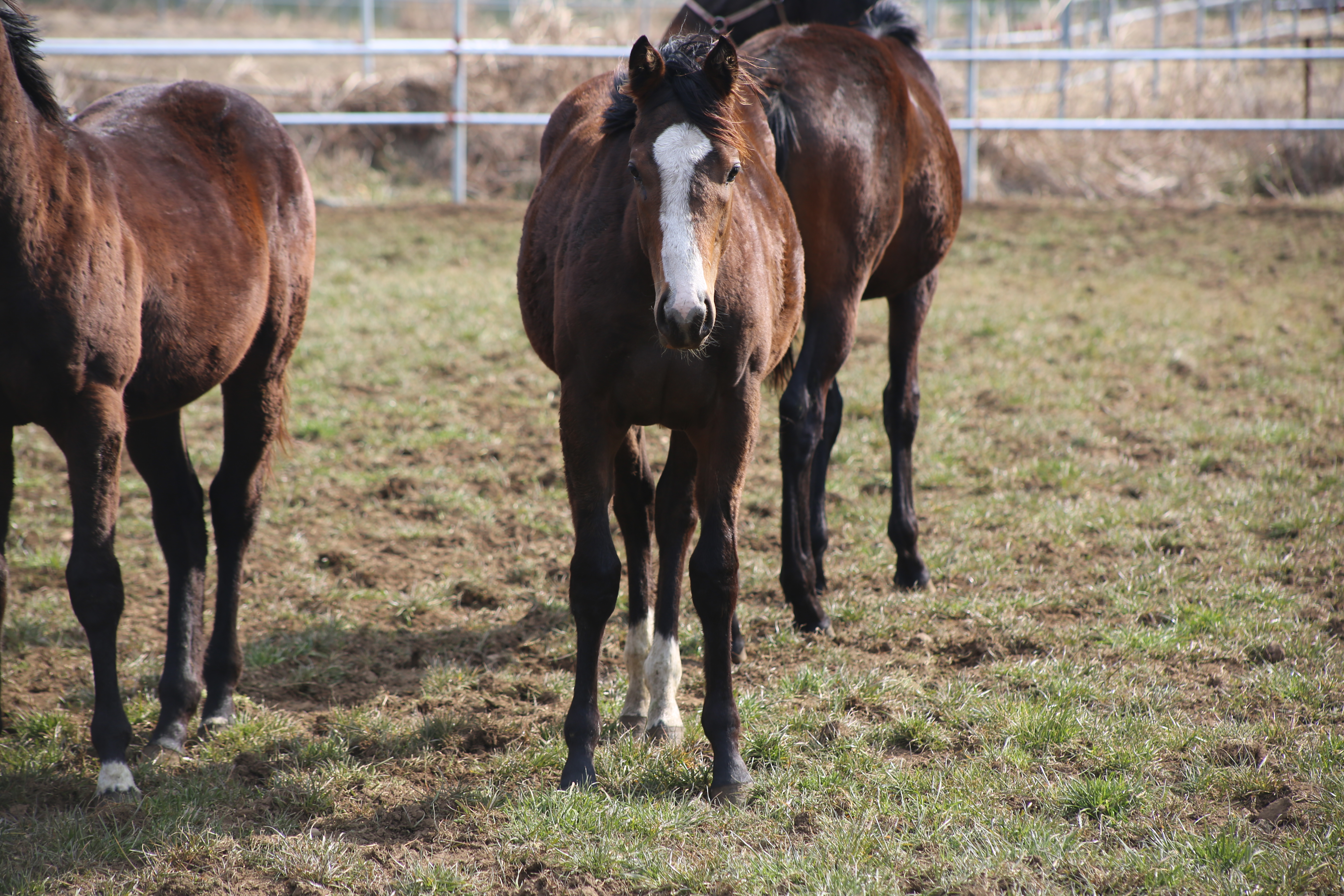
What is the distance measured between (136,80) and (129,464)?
24.8 ft

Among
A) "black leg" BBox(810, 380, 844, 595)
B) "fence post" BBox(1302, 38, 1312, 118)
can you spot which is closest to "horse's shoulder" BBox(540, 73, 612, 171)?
"black leg" BBox(810, 380, 844, 595)

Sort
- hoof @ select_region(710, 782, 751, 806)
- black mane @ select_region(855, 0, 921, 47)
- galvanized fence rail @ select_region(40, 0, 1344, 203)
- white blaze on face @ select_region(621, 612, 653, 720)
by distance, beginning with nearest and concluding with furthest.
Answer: hoof @ select_region(710, 782, 751, 806) → white blaze on face @ select_region(621, 612, 653, 720) → black mane @ select_region(855, 0, 921, 47) → galvanized fence rail @ select_region(40, 0, 1344, 203)

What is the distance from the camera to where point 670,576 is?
3354 millimetres

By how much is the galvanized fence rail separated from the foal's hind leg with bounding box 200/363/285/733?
6917 millimetres

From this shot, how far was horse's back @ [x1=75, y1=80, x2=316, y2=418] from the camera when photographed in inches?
132

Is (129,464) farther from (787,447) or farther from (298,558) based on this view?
(787,447)

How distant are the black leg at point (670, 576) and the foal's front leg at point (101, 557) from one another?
1568mm

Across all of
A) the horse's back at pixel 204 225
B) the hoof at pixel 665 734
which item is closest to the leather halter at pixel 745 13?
the horse's back at pixel 204 225

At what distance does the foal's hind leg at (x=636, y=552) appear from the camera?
11.8 feet

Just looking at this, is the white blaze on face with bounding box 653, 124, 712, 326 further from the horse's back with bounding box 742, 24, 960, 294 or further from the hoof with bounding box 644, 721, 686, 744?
the hoof with bounding box 644, 721, 686, 744

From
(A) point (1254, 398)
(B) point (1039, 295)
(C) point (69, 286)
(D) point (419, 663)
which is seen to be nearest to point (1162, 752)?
(D) point (419, 663)

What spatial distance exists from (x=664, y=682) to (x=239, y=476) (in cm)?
178

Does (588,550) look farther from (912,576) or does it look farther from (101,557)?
(912,576)

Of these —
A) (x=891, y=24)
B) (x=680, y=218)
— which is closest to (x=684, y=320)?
(x=680, y=218)
